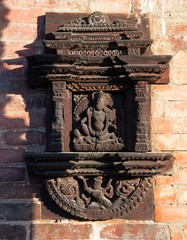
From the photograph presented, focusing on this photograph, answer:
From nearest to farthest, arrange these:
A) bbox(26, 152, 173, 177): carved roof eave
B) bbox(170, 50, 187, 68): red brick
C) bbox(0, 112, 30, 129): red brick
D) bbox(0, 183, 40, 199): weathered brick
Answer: bbox(26, 152, 173, 177): carved roof eave
bbox(0, 183, 40, 199): weathered brick
bbox(0, 112, 30, 129): red brick
bbox(170, 50, 187, 68): red brick

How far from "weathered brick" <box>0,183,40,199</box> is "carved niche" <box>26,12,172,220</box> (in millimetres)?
97

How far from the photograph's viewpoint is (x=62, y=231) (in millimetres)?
2842

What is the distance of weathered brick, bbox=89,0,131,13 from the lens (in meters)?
3.21

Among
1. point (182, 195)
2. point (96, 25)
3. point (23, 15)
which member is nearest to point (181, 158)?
point (182, 195)

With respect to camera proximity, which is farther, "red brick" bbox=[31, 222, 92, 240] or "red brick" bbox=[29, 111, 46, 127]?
"red brick" bbox=[29, 111, 46, 127]

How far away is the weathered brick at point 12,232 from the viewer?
2.83 metres

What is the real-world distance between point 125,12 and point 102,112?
0.73 m

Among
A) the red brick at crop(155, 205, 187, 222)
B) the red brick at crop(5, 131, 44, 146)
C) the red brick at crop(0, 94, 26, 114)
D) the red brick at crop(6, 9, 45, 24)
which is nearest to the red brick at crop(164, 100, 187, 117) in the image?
the red brick at crop(155, 205, 187, 222)

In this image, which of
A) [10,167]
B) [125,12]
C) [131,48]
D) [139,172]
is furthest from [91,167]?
[125,12]

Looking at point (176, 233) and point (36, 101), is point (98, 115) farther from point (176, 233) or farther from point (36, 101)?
point (176, 233)

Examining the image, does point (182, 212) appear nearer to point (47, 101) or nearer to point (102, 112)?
point (102, 112)

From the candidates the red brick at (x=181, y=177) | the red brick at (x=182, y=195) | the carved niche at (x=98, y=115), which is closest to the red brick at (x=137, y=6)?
the carved niche at (x=98, y=115)

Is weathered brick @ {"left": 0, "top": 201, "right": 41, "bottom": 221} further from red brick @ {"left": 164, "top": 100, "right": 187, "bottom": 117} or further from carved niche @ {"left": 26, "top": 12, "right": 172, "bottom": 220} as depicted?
red brick @ {"left": 164, "top": 100, "right": 187, "bottom": 117}

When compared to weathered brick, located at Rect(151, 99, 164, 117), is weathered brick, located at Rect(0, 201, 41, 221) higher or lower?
lower
